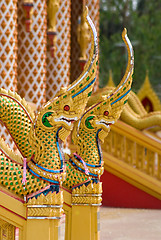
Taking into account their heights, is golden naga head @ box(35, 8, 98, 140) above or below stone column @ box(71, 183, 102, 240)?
above

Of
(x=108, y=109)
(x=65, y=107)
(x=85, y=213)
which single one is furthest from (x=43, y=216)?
(x=108, y=109)

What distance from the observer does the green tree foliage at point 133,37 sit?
27266mm

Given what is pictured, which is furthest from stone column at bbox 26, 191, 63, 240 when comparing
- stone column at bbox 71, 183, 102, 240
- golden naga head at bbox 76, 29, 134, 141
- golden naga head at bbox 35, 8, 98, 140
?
golden naga head at bbox 76, 29, 134, 141

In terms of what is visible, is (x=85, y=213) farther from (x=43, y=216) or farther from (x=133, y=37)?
(x=133, y=37)

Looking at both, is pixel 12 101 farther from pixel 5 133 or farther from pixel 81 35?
pixel 81 35

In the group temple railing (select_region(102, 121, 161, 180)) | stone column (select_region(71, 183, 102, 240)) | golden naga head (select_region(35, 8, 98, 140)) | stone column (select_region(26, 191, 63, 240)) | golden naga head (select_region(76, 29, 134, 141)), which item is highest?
temple railing (select_region(102, 121, 161, 180))

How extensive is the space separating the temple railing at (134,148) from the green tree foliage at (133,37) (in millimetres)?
17283

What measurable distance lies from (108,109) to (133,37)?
A: 23202mm

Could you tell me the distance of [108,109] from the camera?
5.22 meters

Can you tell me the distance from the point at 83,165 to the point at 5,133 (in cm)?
227

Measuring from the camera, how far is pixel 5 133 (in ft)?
23.4

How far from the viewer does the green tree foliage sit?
27.3m

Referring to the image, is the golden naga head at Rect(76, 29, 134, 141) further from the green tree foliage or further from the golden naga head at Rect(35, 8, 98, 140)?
the green tree foliage

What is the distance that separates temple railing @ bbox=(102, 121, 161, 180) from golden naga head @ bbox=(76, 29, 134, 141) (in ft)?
14.0
